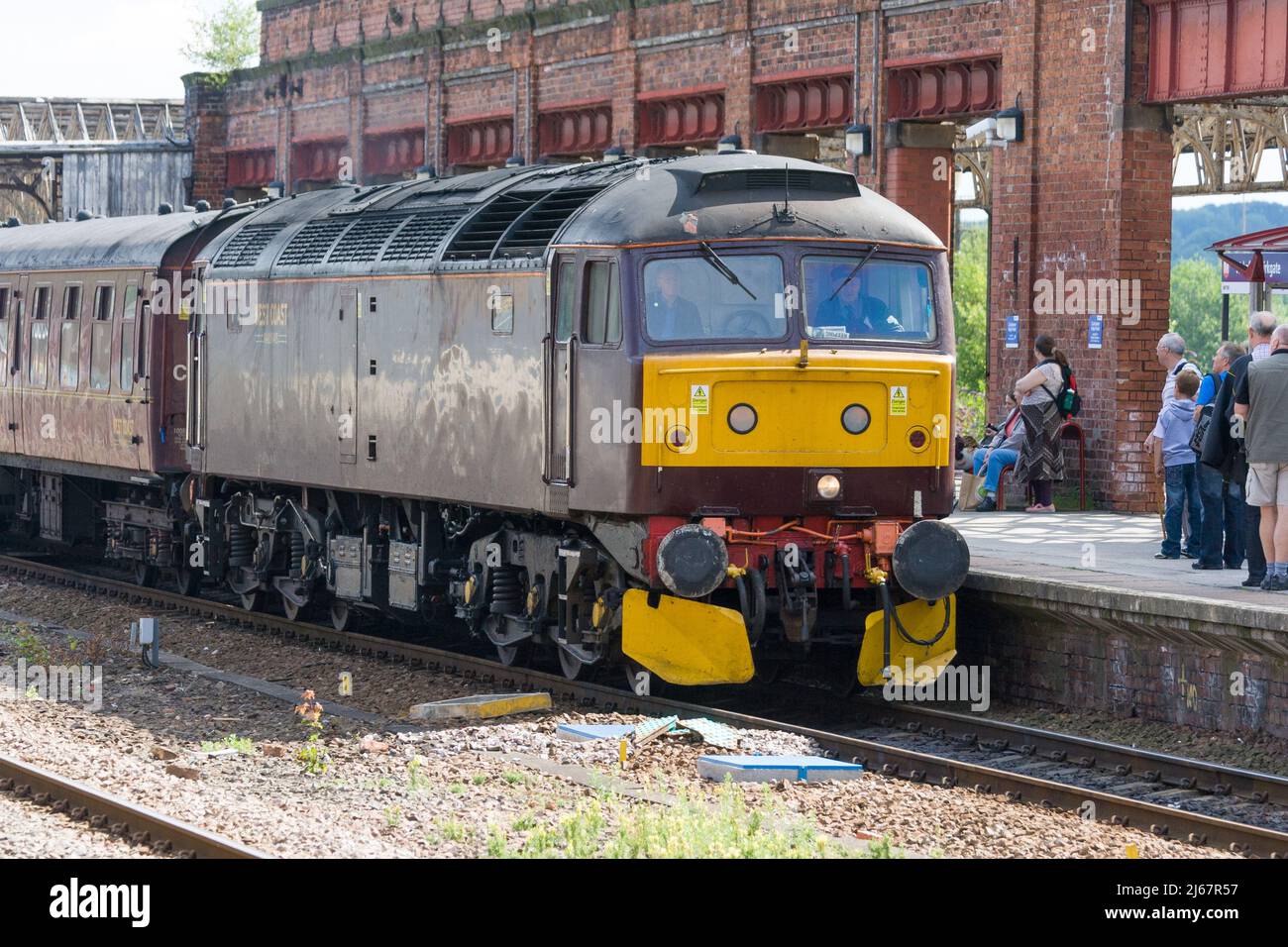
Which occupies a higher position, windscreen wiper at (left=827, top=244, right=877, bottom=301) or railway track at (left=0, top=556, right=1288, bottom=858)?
windscreen wiper at (left=827, top=244, right=877, bottom=301)

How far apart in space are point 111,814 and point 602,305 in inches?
189

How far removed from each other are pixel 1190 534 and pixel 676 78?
13.5 m

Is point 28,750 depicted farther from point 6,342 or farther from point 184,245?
point 6,342

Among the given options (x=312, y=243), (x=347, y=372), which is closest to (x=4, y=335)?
(x=312, y=243)

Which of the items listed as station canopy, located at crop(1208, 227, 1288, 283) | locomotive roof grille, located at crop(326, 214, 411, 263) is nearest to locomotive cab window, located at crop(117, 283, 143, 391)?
locomotive roof grille, located at crop(326, 214, 411, 263)

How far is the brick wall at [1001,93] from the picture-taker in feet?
69.9

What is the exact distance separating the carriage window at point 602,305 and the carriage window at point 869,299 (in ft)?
4.02

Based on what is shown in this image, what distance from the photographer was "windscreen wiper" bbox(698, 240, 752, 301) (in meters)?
13.1

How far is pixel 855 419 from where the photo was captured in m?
13.3

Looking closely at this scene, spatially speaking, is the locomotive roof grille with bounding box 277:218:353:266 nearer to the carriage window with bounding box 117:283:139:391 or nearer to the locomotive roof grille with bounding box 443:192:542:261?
the locomotive roof grille with bounding box 443:192:542:261

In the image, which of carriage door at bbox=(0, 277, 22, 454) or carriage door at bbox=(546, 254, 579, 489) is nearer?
carriage door at bbox=(546, 254, 579, 489)

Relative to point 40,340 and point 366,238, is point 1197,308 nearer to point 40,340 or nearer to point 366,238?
point 40,340

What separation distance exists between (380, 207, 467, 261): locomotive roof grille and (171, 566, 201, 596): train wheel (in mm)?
5451

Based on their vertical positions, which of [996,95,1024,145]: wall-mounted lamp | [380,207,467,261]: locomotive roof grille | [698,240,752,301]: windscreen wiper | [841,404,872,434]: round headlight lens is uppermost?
[996,95,1024,145]: wall-mounted lamp
